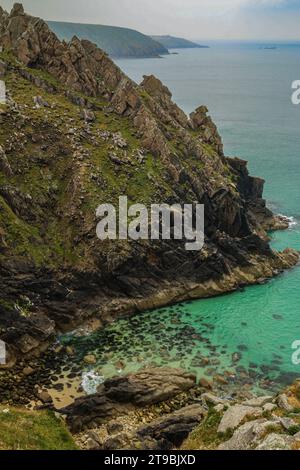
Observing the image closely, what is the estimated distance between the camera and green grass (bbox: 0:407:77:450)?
105 feet

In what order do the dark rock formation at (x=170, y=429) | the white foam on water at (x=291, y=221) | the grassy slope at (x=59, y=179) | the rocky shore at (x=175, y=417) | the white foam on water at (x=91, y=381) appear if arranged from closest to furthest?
1. the rocky shore at (x=175, y=417)
2. the dark rock formation at (x=170, y=429)
3. the white foam on water at (x=91, y=381)
4. the grassy slope at (x=59, y=179)
5. the white foam on water at (x=291, y=221)

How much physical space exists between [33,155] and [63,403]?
41323mm

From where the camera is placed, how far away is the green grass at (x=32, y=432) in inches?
1264

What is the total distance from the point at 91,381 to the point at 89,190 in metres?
32.0

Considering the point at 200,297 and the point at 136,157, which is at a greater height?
the point at 136,157

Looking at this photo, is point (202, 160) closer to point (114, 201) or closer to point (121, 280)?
point (114, 201)

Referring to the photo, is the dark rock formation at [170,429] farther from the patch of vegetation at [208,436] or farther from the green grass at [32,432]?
the green grass at [32,432]

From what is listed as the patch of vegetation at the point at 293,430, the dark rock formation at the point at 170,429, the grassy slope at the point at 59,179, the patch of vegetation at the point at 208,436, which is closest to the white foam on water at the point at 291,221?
the grassy slope at the point at 59,179

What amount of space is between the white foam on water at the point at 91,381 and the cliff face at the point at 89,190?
8322 millimetres

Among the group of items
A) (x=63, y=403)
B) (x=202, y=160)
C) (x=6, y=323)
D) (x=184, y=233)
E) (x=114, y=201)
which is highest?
(x=202, y=160)

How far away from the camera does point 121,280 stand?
73.6 metres

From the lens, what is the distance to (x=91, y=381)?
5581cm

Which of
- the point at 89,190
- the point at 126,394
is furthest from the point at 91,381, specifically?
the point at 89,190

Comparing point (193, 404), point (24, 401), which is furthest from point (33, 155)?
point (193, 404)
